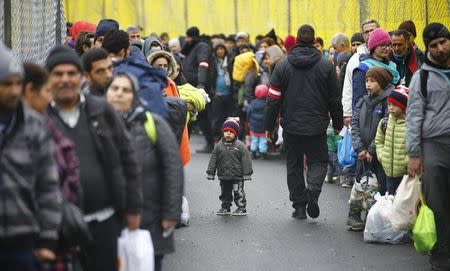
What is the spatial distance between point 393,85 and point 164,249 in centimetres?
584

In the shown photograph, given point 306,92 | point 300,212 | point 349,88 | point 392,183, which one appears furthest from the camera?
point 349,88

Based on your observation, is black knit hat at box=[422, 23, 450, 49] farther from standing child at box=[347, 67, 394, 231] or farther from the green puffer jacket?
standing child at box=[347, 67, 394, 231]

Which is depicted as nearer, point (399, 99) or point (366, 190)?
point (399, 99)

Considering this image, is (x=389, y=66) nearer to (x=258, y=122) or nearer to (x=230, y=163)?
(x=230, y=163)

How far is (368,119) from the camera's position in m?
12.9

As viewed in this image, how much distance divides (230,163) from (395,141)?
115 inches

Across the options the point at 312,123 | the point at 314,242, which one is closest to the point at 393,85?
the point at 312,123

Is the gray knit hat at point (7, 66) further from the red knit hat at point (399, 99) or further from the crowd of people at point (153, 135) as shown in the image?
the red knit hat at point (399, 99)

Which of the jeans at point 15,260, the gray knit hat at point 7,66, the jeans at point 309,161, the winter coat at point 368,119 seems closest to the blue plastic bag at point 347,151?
the jeans at point 309,161

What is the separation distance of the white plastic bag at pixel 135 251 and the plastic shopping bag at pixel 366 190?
5.67 m

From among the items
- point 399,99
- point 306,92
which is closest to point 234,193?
point 306,92

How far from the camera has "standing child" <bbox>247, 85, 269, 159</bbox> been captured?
72.2ft

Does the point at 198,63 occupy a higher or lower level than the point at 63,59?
lower

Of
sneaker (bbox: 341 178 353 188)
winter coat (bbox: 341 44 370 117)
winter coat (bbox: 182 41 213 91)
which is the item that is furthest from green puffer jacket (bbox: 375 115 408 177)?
winter coat (bbox: 182 41 213 91)
